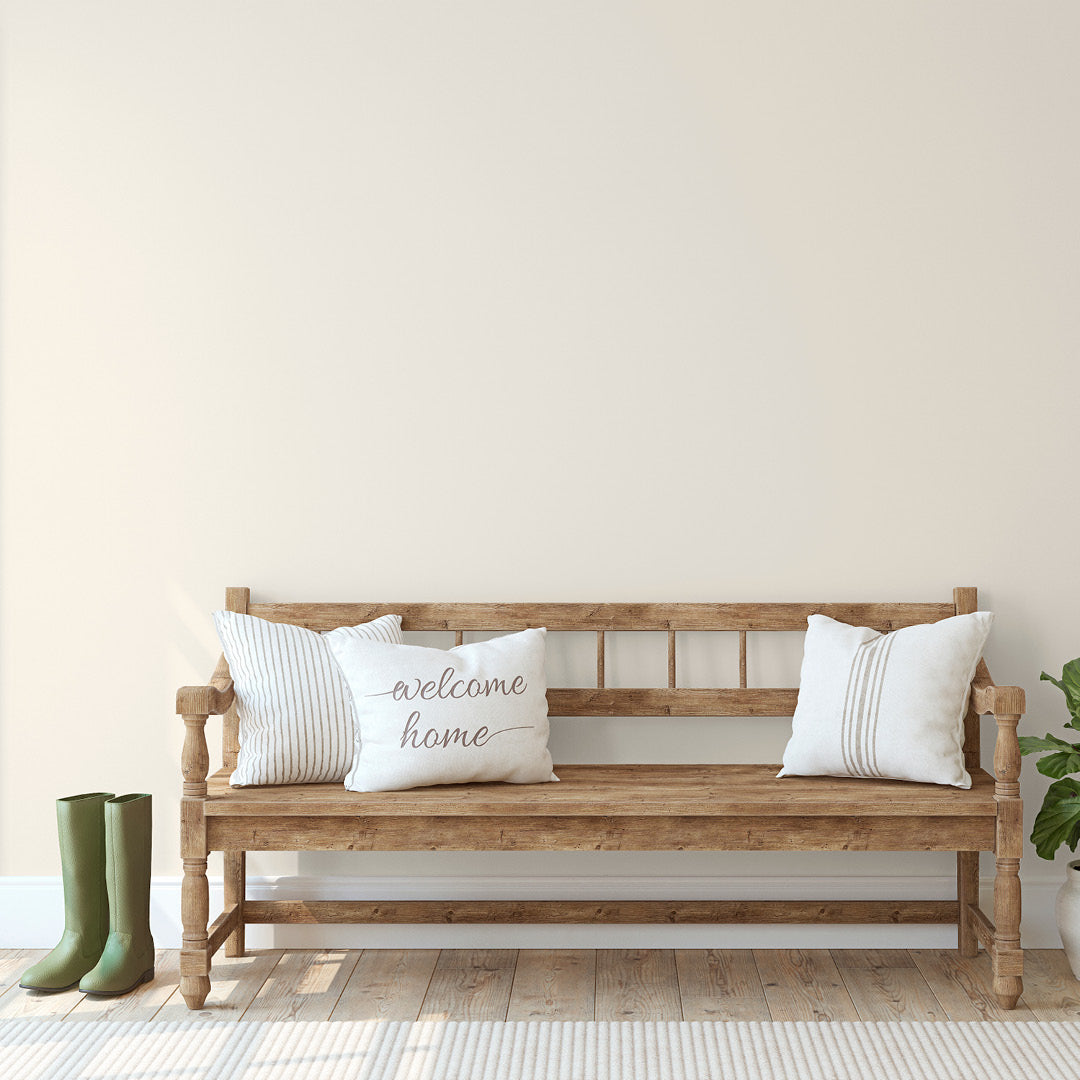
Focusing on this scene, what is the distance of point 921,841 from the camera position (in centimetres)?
228

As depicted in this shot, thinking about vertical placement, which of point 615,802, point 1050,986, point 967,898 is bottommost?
point 1050,986

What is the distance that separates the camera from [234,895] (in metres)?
2.61

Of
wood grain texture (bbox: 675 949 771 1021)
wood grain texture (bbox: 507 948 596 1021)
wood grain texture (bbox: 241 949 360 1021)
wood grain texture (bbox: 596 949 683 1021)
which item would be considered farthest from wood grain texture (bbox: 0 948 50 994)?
wood grain texture (bbox: 675 949 771 1021)

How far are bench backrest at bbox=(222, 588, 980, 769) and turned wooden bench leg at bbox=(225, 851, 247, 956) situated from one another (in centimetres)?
22

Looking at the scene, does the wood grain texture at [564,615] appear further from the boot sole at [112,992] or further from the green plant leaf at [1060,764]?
the boot sole at [112,992]

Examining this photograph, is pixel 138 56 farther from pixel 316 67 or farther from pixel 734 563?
pixel 734 563

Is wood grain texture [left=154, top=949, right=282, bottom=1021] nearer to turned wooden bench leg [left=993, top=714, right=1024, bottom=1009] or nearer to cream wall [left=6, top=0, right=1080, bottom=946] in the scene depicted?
cream wall [left=6, top=0, right=1080, bottom=946]

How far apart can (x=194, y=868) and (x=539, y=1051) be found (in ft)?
2.54

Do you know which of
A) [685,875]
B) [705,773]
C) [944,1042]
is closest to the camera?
[944,1042]

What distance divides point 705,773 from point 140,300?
1.76 metres

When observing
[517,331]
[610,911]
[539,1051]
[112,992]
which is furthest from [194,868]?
[517,331]

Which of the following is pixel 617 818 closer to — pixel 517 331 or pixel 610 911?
pixel 610 911

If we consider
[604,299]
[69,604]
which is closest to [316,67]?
[604,299]

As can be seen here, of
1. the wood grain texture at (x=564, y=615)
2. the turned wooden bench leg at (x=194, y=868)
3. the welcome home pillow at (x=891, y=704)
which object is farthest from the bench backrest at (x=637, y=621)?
the turned wooden bench leg at (x=194, y=868)
